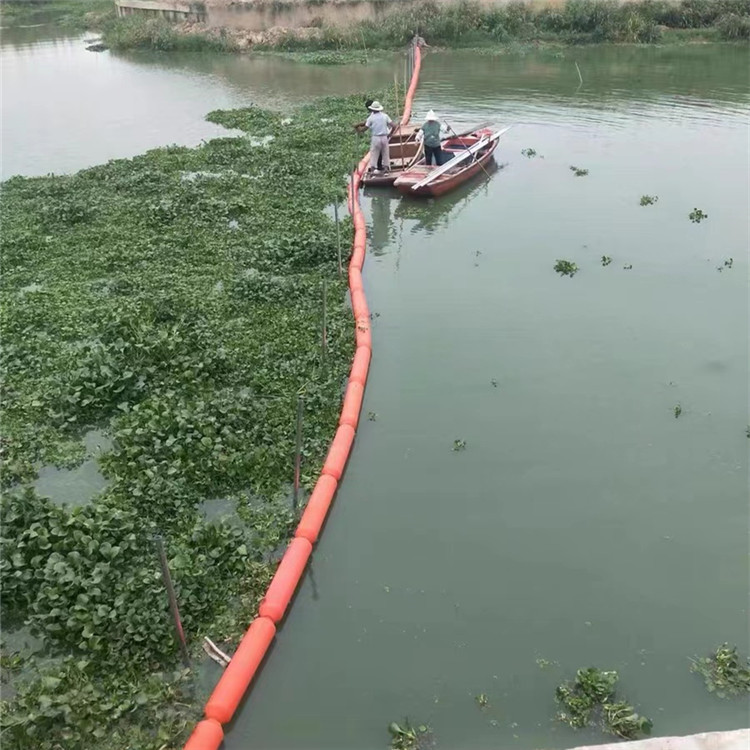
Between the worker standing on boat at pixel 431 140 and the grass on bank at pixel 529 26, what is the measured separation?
2113 centimetres

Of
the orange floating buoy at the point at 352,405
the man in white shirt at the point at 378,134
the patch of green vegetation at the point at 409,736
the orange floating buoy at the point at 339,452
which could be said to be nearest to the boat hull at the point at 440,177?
the man in white shirt at the point at 378,134

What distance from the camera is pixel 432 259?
1306 centimetres

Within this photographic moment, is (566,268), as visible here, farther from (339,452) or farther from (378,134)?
(339,452)

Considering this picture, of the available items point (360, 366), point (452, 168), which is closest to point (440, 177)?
point (452, 168)

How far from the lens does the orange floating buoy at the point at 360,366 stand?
28.8ft

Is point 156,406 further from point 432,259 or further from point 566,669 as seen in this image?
point 432,259

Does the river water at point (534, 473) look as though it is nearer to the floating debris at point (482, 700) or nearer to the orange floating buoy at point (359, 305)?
the floating debris at point (482, 700)

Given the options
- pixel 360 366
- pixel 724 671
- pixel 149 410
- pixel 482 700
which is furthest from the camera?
pixel 360 366

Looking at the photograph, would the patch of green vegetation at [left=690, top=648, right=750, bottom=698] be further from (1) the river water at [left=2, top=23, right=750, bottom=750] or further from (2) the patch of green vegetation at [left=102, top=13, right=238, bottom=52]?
(2) the patch of green vegetation at [left=102, top=13, right=238, bottom=52]

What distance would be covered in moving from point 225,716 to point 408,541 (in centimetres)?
242

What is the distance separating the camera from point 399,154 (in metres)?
17.0

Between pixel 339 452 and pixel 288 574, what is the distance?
1777 millimetres

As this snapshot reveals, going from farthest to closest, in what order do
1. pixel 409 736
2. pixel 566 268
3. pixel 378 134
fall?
pixel 378 134
pixel 566 268
pixel 409 736

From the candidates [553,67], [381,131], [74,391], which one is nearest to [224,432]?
[74,391]
